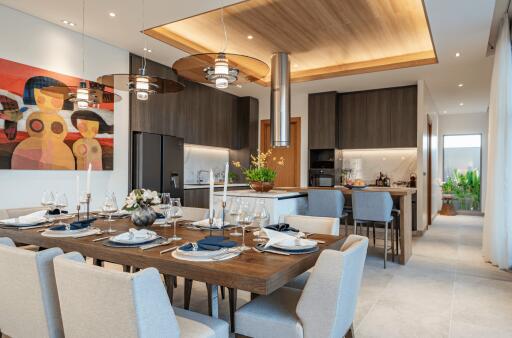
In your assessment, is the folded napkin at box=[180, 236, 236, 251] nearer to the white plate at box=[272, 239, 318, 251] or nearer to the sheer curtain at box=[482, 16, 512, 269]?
the white plate at box=[272, 239, 318, 251]

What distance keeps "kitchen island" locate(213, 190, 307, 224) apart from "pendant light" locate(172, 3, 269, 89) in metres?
1.24

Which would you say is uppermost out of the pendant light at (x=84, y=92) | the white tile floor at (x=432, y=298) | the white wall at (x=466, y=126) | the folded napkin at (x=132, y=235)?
the white wall at (x=466, y=126)

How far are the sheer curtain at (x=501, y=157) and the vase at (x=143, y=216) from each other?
3837 mm

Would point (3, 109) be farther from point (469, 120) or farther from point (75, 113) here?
point (469, 120)

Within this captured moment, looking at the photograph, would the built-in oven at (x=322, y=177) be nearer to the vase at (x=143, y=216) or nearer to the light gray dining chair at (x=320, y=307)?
the vase at (x=143, y=216)

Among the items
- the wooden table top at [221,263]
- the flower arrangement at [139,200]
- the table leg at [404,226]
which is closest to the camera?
the wooden table top at [221,263]

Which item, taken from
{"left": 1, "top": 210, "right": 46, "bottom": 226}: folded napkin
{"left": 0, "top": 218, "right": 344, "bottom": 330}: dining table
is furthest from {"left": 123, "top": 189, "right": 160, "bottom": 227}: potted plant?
{"left": 1, "top": 210, "right": 46, "bottom": 226}: folded napkin

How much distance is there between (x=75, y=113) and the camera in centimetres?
407

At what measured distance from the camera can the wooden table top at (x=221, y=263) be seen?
1335mm

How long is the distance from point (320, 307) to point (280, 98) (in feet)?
12.8

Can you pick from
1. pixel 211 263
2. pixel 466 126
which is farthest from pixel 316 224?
pixel 466 126

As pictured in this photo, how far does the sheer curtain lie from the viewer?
152 inches

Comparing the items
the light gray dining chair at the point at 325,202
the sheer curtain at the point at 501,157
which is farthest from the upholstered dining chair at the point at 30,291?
the sheer curtain at the point at 501,157

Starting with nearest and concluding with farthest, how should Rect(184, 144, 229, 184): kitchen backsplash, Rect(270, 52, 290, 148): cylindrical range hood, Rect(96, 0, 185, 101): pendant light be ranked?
Rect(96, 0, 185, 101): pendant light → Rect(270, 52, 290, 148): cylindrical range hood → Rect(184, 144, 229, 184): kitchen backsplash
